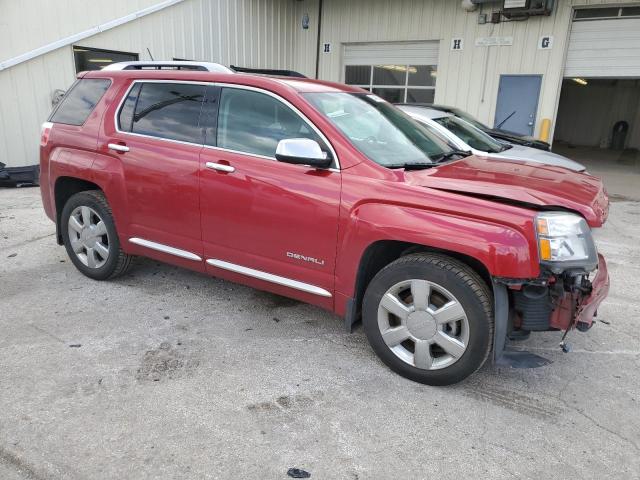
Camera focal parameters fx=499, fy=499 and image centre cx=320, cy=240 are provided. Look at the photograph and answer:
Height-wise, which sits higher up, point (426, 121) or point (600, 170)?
point (426, 121)

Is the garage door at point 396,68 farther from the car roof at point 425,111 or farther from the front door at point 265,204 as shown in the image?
the front door at point 265,204

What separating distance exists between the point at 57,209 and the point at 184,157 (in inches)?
68.1

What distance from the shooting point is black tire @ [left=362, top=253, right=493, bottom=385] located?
110 inches

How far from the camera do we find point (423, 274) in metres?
2.90

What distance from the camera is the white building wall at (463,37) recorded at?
11.3 meters

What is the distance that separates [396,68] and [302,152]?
1146cm

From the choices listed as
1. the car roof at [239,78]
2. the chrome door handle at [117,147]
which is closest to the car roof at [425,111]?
the car roof at [239,78]

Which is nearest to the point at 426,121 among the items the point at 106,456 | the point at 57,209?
the point at 57,209

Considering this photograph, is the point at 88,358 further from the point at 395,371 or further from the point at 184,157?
the point at 395,371

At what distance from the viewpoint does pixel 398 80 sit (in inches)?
539

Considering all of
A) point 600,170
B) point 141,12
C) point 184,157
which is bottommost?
point 600,170

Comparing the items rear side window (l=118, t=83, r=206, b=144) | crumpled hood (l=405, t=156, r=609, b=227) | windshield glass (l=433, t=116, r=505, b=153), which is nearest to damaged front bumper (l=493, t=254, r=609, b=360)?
crumpled hood (l=405, t=156, r=609, b=227)

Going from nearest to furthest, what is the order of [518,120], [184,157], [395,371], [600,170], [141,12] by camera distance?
[395,371], [184,157], [141,12], [518,120], [600,170]

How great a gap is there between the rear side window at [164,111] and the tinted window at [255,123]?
9.2 inches
